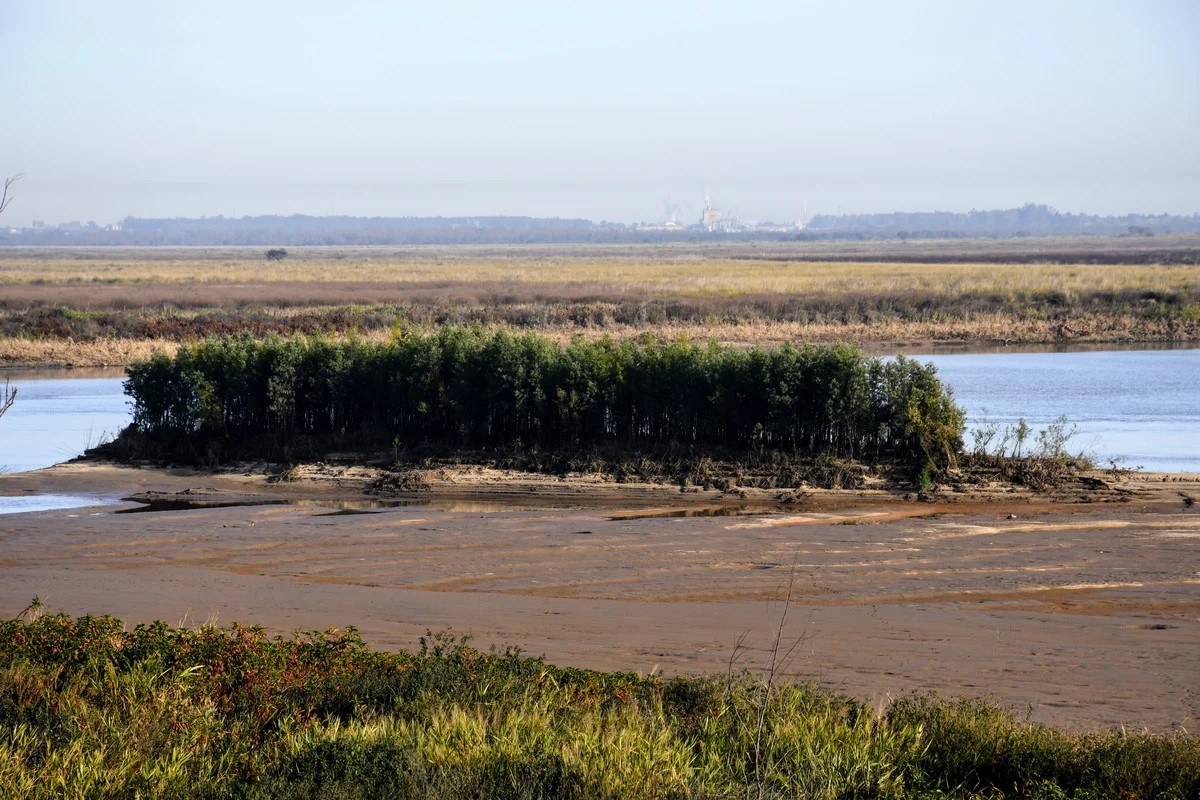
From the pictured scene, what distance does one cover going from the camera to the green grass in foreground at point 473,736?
24.7 ft

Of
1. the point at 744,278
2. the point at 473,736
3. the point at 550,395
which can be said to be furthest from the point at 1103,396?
the point at 744,278

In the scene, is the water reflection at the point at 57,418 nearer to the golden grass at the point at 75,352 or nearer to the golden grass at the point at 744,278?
the golden grass at the point at 75,352

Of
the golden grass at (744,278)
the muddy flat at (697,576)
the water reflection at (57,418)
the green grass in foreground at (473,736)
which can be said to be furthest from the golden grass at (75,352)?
the green grass in foreground at (473,736)

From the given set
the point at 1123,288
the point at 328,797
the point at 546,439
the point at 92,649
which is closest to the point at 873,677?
the point at 328,797

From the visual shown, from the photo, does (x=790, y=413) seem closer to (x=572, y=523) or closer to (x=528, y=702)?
(x=572, y=523)

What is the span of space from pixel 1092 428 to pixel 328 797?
23621 mm

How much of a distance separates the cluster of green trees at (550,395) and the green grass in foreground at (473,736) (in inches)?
468

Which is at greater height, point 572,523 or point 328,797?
point 328,797

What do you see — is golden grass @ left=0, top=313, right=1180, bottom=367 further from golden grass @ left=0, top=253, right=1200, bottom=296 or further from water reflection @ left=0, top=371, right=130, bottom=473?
golden grass @ left=0, top=253, right=1200, bottom=296

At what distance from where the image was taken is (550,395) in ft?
76.4

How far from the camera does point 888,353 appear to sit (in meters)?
44.0

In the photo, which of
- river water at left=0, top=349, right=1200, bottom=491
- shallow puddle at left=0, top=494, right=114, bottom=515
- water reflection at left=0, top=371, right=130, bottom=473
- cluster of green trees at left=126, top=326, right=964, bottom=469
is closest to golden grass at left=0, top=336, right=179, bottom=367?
river water at left=0, top=349, right=1200, bottom=491

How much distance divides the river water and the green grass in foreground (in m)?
15.4

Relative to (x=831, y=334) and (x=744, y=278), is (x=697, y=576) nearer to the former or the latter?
(x=831, y=334)
